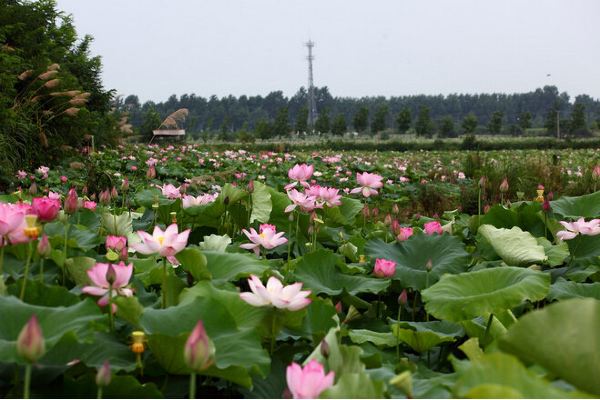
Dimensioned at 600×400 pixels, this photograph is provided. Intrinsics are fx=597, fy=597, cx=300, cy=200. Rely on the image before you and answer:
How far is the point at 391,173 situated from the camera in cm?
1125

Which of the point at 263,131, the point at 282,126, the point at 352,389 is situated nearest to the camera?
the point at 352,389

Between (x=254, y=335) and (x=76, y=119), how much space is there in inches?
396

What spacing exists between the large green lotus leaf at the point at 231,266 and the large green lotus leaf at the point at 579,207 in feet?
3.83

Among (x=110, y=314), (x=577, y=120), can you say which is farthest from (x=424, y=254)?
(x=577, y=120)

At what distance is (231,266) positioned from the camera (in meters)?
1.33

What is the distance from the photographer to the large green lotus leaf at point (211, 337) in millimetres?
834

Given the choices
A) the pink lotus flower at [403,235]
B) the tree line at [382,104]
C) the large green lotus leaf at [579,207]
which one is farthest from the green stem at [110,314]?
the tree line at [382,104]

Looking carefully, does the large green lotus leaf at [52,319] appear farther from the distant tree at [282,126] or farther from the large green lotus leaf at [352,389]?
the distant tree at [282,126]

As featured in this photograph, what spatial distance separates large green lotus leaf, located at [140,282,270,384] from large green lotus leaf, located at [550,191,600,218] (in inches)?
57.2

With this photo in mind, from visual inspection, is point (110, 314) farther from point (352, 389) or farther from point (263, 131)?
point (263, 131)

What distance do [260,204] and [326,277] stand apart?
0.60 meters

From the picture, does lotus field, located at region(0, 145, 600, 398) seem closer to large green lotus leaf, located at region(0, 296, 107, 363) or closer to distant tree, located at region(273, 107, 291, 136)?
large green lotus leaf, located at region(0, 296, 107, 363)

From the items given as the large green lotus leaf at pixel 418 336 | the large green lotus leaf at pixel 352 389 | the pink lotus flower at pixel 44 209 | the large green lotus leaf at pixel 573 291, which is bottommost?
the large green lotus leaf at pixel 418 336

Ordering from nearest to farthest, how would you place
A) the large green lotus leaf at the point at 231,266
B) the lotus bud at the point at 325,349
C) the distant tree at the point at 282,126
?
the lotus bud at the point at 325,349, the large green lotus leaf at the point at 231,266, the distant tree at the point at 282,126
